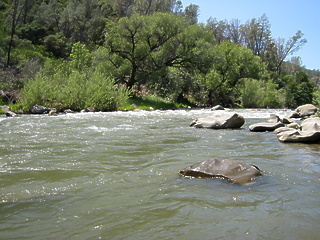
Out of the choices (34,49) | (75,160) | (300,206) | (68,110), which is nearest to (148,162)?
(75,160)

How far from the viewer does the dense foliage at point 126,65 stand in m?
22.1

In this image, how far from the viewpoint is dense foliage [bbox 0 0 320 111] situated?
22125mm

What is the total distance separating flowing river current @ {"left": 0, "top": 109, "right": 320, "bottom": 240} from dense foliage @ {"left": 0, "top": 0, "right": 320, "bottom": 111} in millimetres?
13658

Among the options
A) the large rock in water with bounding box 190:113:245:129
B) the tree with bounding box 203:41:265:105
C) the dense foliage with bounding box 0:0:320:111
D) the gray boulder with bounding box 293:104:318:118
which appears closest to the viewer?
the large rock in water with bounding box 190:113:245:129

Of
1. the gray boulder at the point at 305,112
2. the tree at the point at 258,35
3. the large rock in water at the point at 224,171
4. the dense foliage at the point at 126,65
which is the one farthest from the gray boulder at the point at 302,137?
the tree at the point at 258,35

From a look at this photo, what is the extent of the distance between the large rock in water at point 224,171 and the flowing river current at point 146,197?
18 centimetres

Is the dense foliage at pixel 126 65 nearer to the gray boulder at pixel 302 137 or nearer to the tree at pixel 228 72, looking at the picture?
the tree at pixel 228 72

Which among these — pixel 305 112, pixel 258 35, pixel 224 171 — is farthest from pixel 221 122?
pixel 258 35

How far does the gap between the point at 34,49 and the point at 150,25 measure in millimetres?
26142

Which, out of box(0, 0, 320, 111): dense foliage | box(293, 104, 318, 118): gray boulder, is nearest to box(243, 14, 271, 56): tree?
box(0, 0, 320, 111): dense foliage

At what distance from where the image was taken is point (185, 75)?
35938mm

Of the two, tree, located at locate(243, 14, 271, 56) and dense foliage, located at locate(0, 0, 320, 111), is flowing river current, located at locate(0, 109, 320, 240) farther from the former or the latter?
tree, located at locate(243, 14, 271, 56)

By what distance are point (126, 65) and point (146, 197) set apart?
30586 mm

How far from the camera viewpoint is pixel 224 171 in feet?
16.5
